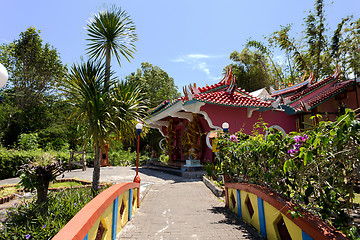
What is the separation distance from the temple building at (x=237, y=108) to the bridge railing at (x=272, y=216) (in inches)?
184

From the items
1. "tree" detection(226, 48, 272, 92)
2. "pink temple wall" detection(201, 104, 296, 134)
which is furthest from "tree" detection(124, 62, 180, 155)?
"pink temple wall" detection(201, 104, 296, 134)

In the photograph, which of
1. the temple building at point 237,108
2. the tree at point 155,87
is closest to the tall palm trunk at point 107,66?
the temple building at point 237,108

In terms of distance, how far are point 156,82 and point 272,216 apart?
25810mm

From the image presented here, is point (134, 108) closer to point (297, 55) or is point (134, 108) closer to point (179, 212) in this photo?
point (179, 212)

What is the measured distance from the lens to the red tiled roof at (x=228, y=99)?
34.6 feet

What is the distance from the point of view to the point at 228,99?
441 inches

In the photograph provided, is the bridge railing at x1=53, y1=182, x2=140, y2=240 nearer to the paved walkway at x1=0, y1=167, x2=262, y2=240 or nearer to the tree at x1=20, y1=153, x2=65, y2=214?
the paved walkway at x1=0, y1=167, x2=262, y2=240

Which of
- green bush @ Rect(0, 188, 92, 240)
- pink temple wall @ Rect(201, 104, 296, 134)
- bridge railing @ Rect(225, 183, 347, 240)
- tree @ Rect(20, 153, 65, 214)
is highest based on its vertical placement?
pink temple wall @ Rect(201, 104, 296, 134)

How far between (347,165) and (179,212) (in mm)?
4165

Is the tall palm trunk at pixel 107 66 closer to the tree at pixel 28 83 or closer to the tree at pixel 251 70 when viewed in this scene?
the tree at pixel 28 83

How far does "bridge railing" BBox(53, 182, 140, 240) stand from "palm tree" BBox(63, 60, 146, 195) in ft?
5.26

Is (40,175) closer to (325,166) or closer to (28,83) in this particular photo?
(325,166)

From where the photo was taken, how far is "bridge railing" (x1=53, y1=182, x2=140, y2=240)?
2.02 metres

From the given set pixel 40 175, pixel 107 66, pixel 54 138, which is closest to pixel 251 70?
pixel 54 138
